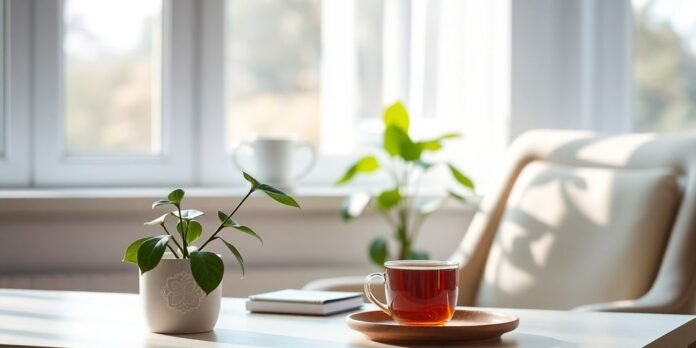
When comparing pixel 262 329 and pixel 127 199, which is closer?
pixel 262 329

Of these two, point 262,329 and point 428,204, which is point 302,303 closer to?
point 262,329

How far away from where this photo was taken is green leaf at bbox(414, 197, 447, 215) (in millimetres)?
2777

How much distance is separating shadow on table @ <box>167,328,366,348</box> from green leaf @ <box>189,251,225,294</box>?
7 cm

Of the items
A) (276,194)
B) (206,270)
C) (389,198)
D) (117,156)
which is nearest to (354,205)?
(389,198)

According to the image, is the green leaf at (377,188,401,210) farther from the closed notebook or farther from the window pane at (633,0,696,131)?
the closed notebook

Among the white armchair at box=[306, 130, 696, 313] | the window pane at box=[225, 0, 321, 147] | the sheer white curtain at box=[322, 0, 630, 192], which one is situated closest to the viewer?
the white armchair at box=[306, 130, 696, 313]

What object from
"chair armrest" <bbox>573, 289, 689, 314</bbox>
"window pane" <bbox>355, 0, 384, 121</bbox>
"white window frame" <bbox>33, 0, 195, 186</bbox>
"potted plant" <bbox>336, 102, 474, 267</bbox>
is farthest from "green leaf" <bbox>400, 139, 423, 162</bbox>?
"chair armrest" <bbox>573, 289, 689, 314</bbox>

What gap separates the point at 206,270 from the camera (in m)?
1.33

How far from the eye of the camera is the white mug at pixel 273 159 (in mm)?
2814

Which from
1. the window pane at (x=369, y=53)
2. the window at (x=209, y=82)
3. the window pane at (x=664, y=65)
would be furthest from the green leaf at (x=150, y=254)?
the window pane at (x=664, y=65)

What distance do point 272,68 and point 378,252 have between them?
0.75 m

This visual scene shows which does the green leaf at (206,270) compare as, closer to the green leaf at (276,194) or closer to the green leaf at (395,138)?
the green leaf at (276,194)

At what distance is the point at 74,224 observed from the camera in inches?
108

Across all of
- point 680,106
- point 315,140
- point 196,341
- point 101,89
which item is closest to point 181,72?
point 101,89
